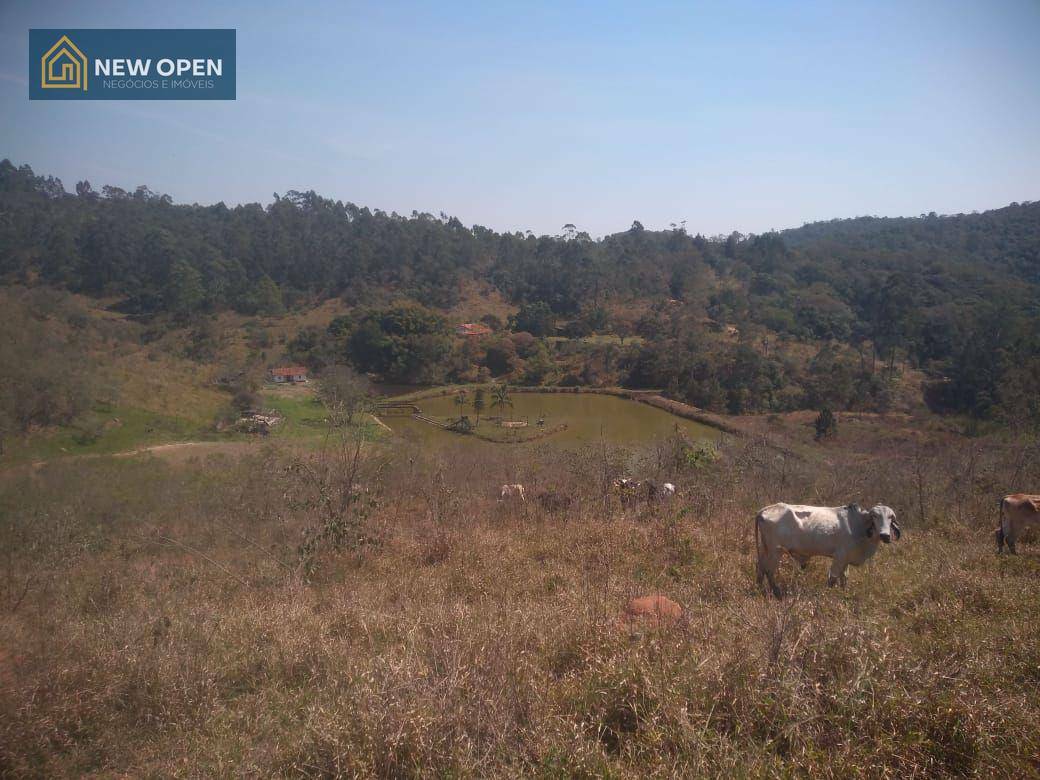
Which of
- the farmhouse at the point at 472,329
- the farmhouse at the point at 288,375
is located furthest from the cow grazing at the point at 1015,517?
the farmhouse at the point at 472,329

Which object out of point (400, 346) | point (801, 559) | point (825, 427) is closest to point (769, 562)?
point (801, 559)

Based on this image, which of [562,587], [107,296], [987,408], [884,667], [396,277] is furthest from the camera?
[396,277]

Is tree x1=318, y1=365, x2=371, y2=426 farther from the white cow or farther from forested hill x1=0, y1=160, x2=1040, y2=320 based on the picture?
forested hill x1=0, y1=160, x2=1040, y2=320

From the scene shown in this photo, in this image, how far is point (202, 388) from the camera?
2652 centimetres

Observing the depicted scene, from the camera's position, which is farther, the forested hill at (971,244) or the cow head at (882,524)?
the forested hill at (971,244)

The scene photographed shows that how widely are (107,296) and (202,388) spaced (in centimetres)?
2610

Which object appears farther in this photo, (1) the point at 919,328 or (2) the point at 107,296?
(2) the point at 107,296

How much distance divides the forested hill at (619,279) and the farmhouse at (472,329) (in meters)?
4.53

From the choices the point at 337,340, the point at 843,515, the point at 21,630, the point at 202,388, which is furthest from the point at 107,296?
the point at 843,515

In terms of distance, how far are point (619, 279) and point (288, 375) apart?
32507 mm

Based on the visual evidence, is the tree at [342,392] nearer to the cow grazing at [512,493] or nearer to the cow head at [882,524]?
the cow grazing at [512,493]

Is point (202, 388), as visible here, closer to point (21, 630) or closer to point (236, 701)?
point (21, 630)

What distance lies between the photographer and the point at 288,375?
107ft

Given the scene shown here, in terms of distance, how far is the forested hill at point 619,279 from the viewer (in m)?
32.5
